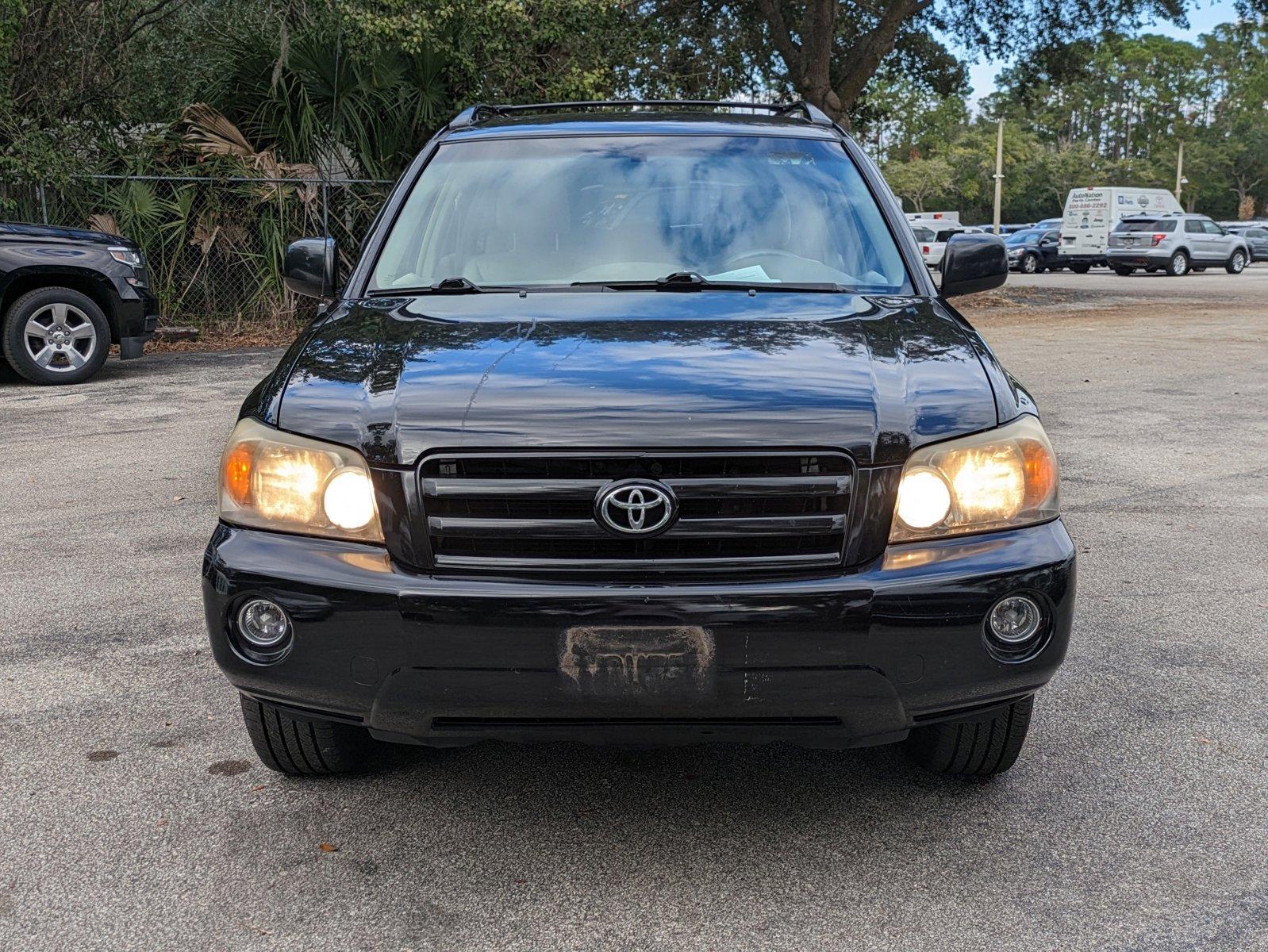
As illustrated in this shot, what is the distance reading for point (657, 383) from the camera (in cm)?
281

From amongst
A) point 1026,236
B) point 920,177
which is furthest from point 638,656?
point 920,177

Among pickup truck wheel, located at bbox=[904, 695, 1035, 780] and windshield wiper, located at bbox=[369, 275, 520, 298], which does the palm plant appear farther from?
pickup truck wheel, located at bbox=[904, 695, 1035, 780]

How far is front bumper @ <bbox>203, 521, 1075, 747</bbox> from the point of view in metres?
2.61

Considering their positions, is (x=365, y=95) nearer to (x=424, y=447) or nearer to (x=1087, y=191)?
(x=424, y=447)

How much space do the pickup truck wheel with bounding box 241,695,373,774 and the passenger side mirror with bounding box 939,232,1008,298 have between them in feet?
7.53

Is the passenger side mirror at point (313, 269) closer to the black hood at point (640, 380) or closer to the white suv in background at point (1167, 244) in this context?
the black hood at point (640, 380)

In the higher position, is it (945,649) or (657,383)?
(657,383)

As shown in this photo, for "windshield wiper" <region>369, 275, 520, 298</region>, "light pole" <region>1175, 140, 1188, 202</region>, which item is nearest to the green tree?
"light pole" <region>1175, 140, 1188, 202</region>

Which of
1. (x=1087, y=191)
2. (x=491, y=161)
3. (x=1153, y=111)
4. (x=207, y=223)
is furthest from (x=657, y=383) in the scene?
(x=1153, y=111)

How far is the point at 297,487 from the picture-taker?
9.27 feet

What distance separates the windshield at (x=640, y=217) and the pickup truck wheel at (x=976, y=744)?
127 centimetres

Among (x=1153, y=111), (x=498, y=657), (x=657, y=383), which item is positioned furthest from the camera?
(x=1153, y=111)

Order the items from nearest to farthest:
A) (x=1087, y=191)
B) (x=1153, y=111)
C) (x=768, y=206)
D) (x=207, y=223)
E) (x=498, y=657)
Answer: (x=498, y=657), (x=768, y=206), (x=207, y=223), (x=1087, y=191), (x=1153, y=111)

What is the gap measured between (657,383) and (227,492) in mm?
985
